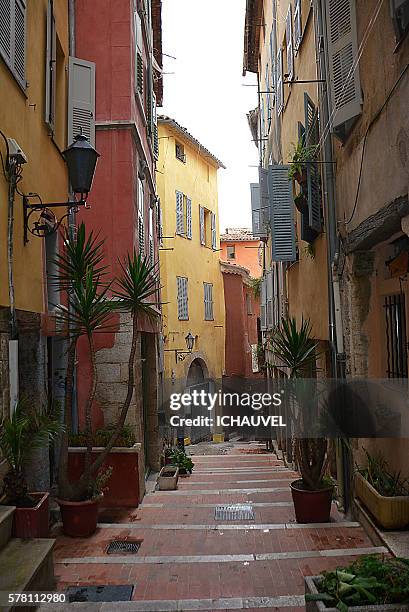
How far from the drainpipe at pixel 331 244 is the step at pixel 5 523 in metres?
4.24

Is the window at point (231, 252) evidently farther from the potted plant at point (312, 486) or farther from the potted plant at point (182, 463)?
the potted plant at point (312, 486)

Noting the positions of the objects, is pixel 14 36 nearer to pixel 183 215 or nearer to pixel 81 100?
pixel 81 100

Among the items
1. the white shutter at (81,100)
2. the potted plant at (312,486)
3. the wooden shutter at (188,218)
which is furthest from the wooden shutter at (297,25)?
the wooden shutter at (188,218)

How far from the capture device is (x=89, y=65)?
9.23m

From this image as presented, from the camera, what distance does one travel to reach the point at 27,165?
6699 mm

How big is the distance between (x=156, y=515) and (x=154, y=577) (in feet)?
8.51

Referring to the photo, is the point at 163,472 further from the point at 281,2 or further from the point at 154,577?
the point at 281,2

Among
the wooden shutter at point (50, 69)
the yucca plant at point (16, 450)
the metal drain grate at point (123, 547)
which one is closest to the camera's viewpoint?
the yucca plant at point (16, 450)

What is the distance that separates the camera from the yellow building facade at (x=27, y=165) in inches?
232

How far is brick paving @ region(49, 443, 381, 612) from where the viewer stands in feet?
17.0

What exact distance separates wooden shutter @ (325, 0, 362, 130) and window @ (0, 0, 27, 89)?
3597 mm

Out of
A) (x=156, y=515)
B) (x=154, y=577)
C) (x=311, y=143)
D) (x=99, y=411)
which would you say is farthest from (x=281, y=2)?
(x=154, y=577)

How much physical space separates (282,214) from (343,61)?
16.8ft

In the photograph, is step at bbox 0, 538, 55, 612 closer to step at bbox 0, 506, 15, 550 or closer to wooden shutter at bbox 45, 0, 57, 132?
step at bbox 0, 506, 15, 550
